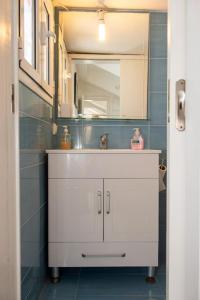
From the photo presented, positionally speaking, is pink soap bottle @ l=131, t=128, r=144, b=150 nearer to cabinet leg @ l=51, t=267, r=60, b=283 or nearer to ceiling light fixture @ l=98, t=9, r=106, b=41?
ceiling light fixture @ l=98, t=9, r=106, b=41

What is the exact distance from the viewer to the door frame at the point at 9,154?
0.83 meters

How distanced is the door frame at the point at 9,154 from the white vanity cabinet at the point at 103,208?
826mm

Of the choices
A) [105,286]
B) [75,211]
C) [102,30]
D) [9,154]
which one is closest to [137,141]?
[75,211]

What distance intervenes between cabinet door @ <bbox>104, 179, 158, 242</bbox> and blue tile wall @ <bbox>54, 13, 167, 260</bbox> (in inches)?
19.3

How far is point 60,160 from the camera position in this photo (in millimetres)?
1728

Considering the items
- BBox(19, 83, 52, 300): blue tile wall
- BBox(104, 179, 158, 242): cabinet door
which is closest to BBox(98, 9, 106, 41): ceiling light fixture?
BBox(19, 83, 52, 300): blue tile wall

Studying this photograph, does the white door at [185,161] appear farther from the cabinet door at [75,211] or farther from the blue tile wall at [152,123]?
the blue tile wall at [152,123]

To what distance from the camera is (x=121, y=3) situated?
2.16 metres

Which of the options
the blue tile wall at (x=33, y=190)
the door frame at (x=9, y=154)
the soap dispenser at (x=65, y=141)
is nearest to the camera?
the door frame at (x=9, y=154)

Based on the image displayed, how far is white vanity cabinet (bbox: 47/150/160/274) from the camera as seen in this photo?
1727 mm

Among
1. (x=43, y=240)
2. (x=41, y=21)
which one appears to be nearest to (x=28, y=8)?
(x=41, y=21)

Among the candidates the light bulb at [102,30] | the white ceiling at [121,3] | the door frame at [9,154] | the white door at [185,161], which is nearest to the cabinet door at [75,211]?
the door frame at [9,154]

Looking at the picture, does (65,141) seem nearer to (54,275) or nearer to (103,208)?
(103,208)

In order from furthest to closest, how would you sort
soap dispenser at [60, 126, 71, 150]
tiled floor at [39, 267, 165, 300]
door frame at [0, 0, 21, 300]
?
1. soap dispenser at [60, 126, 71, 150]
2. tiled floor at [39, 267, 165, 300]
3. door frame at [0, 0, 21, 300]
